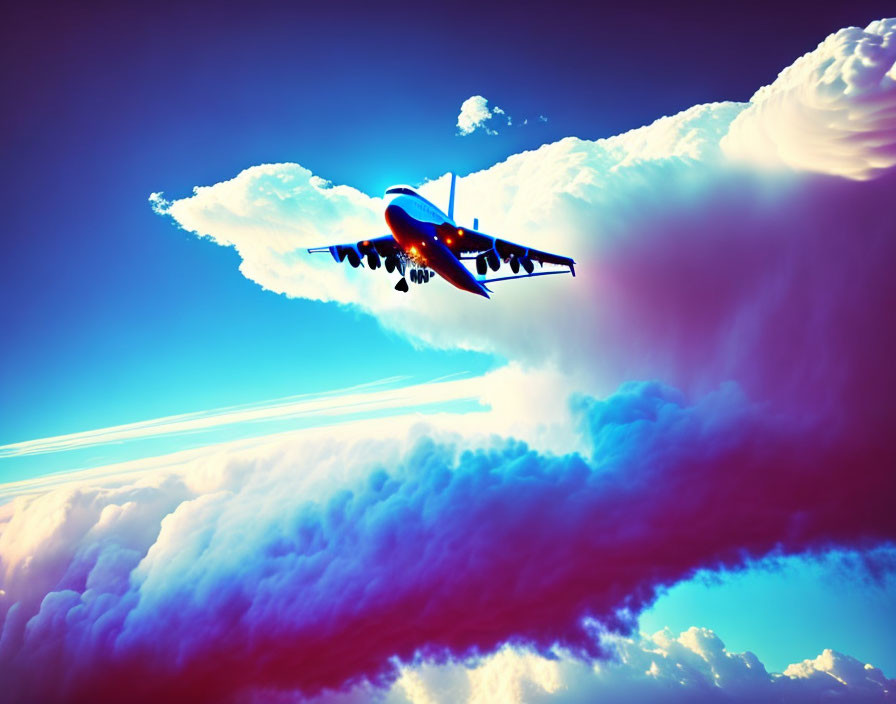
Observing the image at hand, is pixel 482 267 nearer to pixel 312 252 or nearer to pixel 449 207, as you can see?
pixel 449 207

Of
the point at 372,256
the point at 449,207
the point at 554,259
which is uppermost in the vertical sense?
the point at 449,207

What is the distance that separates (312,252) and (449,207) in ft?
33.3

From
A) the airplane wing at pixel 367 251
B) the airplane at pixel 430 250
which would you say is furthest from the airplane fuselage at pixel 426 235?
the airplane wing at pixel 367 251

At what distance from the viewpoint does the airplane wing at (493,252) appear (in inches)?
1155

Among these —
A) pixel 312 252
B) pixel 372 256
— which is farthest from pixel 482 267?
pixel 312 252

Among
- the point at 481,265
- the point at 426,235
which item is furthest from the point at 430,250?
the point at 481,265

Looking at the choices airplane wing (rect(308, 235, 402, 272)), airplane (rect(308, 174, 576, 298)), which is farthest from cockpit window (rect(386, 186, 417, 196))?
airplane wing (rect(308, 235, 402, 272))

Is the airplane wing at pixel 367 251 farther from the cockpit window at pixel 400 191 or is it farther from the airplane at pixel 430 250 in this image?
the cockpit window at pixel 400 191

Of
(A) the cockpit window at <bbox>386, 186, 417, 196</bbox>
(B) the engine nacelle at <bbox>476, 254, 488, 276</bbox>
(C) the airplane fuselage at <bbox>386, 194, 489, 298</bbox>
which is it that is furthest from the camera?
(B) the engine nacelle at <bbox>476, 254, 488, 276</bbox>

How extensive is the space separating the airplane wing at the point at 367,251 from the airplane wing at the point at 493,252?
3.97m

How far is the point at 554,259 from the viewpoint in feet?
105

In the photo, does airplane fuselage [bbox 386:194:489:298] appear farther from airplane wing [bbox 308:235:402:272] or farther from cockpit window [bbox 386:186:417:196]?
airplane wing [bbox 308:235:402:272]

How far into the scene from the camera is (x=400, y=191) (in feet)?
83.8

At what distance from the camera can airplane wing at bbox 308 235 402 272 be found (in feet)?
101
